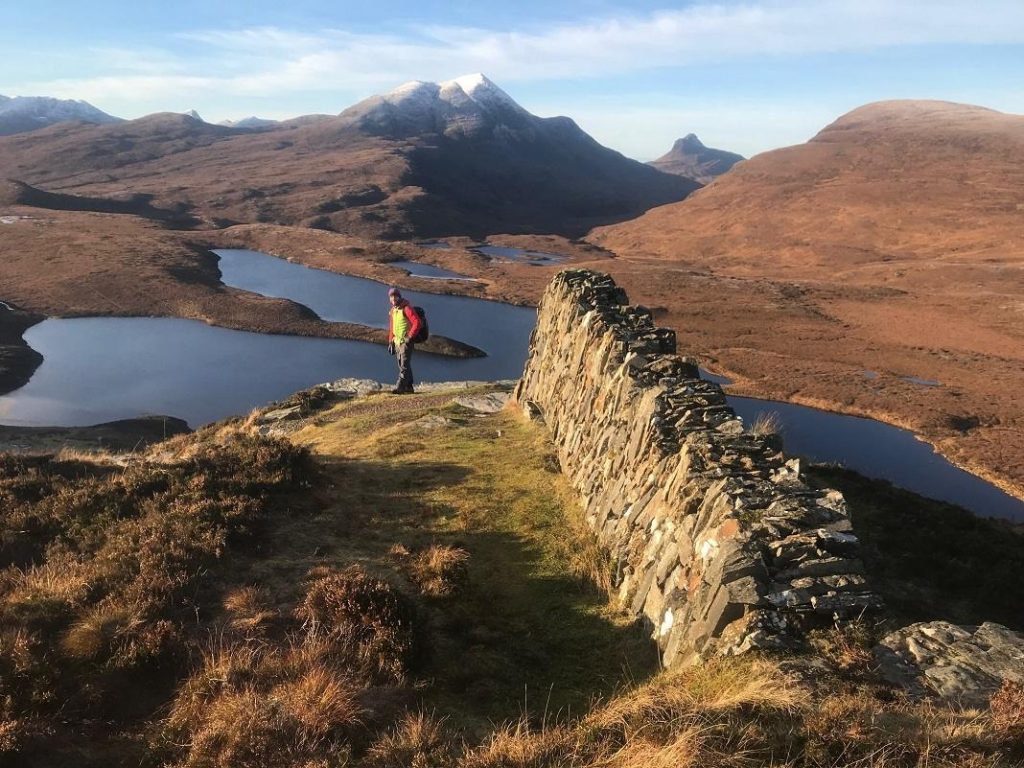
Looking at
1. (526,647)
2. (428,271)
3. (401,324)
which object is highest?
(428,271)

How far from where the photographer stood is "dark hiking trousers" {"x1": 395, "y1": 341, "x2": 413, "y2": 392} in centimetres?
2480

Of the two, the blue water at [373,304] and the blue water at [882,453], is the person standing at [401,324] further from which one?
the blue water at [373,304]

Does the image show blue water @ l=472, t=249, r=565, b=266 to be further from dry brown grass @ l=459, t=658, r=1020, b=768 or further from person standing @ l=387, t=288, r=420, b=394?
dry brown grass @ l=459, t=658, r=1020, b=768

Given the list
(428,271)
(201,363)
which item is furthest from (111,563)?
(428,271)

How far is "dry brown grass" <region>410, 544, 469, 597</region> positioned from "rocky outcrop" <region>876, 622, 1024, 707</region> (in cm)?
612

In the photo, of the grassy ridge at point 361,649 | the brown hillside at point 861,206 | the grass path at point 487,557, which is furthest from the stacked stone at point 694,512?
the brown hillside at point 861,206

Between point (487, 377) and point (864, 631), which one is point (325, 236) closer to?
point (487, 377)

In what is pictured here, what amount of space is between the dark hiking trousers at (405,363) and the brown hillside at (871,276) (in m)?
40.9

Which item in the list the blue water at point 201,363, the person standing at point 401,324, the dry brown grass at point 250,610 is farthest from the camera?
the blue water at point 201,363

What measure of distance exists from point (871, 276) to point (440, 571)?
388 feet

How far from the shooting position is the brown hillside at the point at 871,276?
2371 inches

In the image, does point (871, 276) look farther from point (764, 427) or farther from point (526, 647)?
point (526, 647)

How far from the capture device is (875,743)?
5.39m

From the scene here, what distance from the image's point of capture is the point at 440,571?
1088cm
